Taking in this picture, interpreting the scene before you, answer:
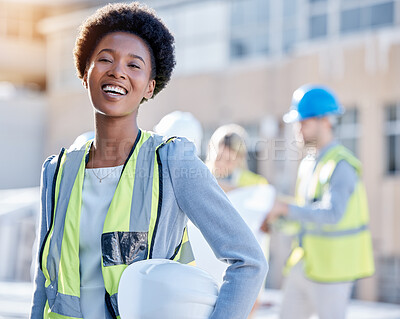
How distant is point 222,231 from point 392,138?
41.2ft

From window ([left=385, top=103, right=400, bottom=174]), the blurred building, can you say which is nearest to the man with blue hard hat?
the blurred building

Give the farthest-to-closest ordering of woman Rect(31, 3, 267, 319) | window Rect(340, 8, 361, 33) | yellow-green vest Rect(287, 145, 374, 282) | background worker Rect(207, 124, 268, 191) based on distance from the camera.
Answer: window Rect(340, 8, 361, 33) < background worker Rect(207, 124, 268, 191) < yellow-green vest Rect(287, 145, 374, 282) < woman Rect(31, 3, 267, 319)

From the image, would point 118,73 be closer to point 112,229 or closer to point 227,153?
point 112,229

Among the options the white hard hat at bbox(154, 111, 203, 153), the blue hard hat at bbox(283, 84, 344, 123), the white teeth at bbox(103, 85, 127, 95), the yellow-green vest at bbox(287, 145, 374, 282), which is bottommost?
the yellow-green vest at bbox(287, 145, 374, 282)

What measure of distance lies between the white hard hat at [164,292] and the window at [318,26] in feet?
46.7

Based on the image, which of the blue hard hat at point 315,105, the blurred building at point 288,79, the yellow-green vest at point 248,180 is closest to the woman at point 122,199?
the blue hard hat at point 315,105

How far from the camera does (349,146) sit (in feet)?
47.2

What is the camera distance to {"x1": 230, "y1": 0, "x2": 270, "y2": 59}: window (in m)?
17.3

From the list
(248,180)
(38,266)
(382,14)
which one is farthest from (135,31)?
(382,14)

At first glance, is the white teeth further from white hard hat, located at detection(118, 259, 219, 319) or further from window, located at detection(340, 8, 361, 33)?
window, located at detection(340, 8, 361, 33)

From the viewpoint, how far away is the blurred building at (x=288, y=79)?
13.5 metres

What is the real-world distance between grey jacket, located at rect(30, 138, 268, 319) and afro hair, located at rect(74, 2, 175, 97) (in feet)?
1.12

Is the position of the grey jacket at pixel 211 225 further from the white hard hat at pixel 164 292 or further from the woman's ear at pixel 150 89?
the woman's ear at pixel 150 89

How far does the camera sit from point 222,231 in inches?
68.4
